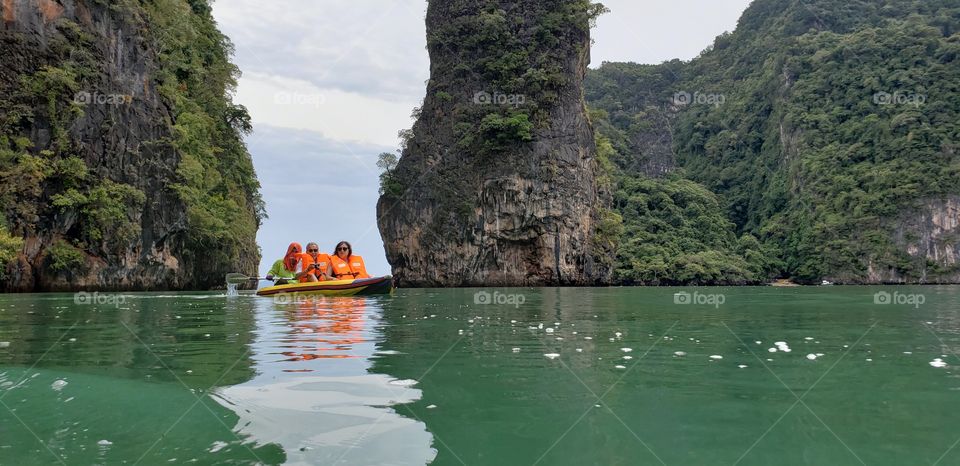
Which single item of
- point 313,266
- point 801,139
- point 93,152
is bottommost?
point 313,266

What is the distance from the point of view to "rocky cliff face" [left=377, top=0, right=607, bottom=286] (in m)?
53.2

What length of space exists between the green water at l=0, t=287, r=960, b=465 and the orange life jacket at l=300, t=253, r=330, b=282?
1128 centimetres

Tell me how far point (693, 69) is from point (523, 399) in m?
131

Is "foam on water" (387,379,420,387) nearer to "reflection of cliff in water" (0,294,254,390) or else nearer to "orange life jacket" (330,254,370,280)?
"reflection of cliff in water" (0,294,254,390)

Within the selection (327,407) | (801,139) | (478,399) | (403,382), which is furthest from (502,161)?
(801,139)

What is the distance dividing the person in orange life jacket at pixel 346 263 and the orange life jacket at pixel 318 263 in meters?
0.33

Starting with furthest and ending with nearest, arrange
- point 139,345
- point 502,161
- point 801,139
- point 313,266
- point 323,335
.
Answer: point 801,139
point 502,161
point 313,266
point 323,335
point 139,345

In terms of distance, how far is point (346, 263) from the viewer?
20625 mm

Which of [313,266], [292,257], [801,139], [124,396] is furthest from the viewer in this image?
[801,139]

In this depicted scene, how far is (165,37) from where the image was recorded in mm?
35906

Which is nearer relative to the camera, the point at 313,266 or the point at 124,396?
the point at 124,396

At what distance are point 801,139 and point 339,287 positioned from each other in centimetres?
8397

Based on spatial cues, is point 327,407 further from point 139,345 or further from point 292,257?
point 292,257

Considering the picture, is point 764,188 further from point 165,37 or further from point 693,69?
point 165,37
